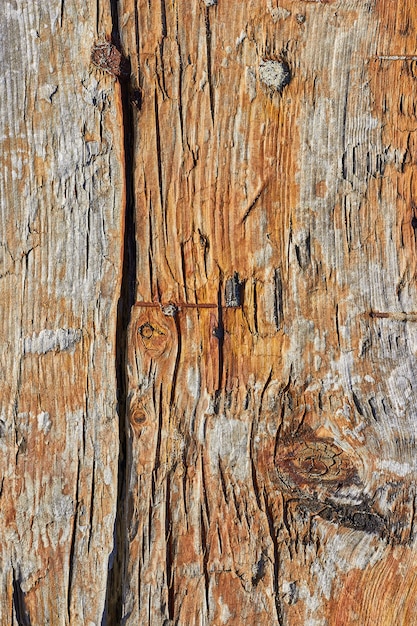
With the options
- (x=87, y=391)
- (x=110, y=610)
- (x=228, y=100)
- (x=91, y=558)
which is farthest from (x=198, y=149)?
(x=110, y=610)

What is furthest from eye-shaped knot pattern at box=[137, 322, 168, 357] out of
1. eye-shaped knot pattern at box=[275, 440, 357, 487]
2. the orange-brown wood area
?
eye-shaped knot pattern at box=[275, 440, 357, 487]

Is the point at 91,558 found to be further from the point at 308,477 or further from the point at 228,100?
the point at 228,100

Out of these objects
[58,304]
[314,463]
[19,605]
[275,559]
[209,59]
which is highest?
[209,59]

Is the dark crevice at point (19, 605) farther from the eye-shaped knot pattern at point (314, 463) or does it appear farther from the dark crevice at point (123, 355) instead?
the eye-shaped knot pattern at point (314, 463)

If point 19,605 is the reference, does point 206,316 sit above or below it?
above

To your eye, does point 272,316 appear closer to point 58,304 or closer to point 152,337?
point 152,337

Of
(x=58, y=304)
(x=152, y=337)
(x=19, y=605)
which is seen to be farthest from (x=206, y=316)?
(x=19, y=605)
